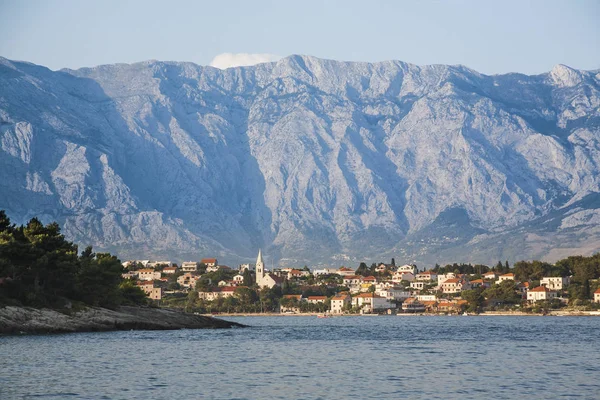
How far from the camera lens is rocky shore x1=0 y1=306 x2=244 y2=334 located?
11575cm

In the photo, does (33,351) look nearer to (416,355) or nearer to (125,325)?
(416,355)

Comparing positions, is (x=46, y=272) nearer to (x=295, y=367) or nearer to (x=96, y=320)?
(x=96, y=320)

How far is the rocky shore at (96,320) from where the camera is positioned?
115750mm

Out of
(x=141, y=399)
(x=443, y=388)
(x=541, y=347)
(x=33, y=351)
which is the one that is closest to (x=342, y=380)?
(x=443, y=388)

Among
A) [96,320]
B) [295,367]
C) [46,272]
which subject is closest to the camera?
[295,367]

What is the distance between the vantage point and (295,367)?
8288cm

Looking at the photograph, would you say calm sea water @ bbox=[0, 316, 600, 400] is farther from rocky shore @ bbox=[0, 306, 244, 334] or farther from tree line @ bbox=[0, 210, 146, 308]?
tree line @ bbox=[0, 210, 146, 308]

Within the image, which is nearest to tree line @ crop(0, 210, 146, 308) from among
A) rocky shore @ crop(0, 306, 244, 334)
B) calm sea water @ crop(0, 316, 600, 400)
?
rocky shore @ crop(0, 306, 244, 334)

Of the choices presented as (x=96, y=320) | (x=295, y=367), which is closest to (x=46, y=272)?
(x=96, y=320)

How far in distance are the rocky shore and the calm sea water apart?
407 centimetres

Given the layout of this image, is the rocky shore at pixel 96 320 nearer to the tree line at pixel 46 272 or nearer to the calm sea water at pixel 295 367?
the tree line at pixel 46 272

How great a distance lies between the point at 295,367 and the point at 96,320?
2176 inches

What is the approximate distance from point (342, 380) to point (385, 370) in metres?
8.02

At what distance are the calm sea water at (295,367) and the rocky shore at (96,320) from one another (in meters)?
4.07
